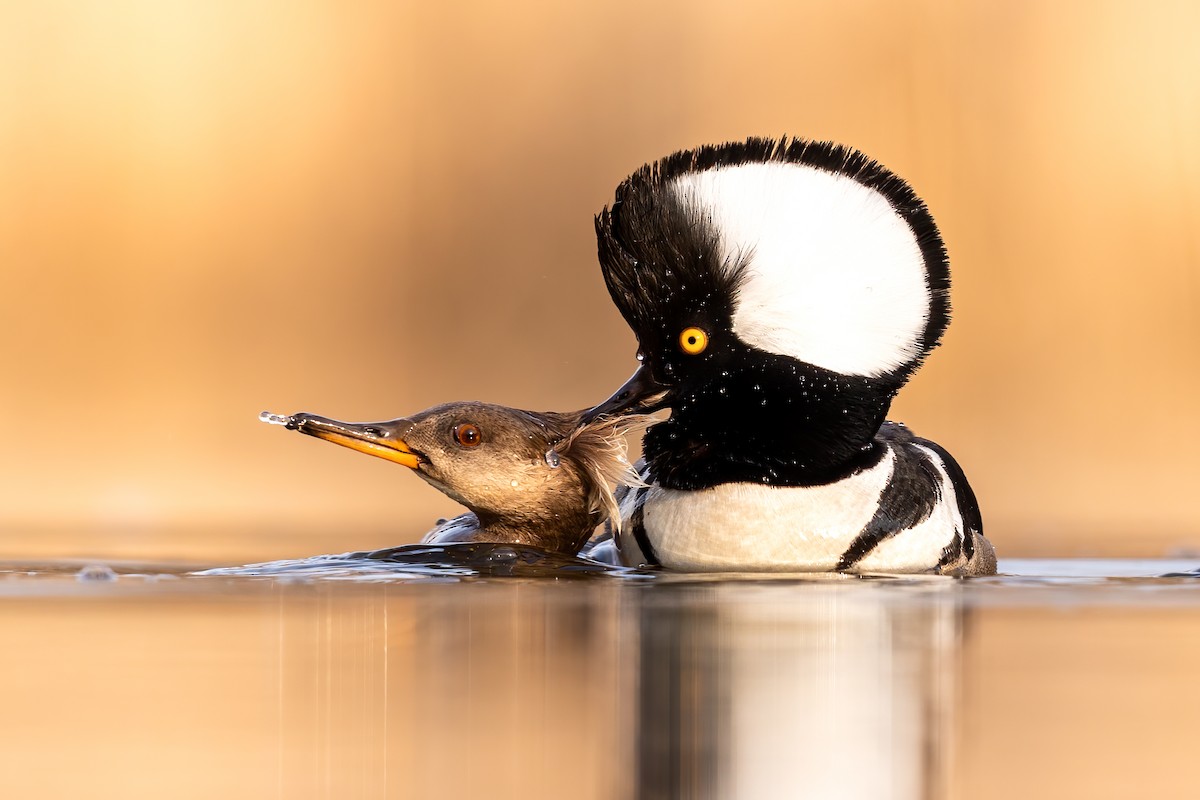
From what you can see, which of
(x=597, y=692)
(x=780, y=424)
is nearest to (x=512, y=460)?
(x=780, y=424)

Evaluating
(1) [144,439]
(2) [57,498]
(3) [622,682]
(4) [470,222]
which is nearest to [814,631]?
(3) [622,682]

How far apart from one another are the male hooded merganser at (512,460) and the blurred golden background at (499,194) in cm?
907

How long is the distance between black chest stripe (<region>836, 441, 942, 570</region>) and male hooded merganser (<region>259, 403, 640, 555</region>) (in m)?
1.03

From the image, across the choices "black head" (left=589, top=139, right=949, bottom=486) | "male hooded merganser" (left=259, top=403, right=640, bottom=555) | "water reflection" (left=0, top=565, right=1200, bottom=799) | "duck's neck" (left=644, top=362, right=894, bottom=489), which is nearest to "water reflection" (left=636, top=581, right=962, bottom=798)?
"water reflection" (left=0, top=565, right=1200, bottom=799)

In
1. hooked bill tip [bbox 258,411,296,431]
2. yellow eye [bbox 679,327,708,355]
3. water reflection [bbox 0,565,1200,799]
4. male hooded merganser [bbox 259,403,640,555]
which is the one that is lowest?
water reflection [bbox 0,565,1200,799]

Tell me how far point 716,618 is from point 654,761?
82.5 inches

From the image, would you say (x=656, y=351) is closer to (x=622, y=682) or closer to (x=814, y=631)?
(x=814, y=631)

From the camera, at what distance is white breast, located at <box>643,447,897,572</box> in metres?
7.67

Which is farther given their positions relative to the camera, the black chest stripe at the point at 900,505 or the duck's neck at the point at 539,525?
the duck's neck at the point at 539,525

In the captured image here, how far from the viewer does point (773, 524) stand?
25.2ft

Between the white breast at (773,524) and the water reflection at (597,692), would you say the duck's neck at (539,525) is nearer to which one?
the white breast at (773,524)

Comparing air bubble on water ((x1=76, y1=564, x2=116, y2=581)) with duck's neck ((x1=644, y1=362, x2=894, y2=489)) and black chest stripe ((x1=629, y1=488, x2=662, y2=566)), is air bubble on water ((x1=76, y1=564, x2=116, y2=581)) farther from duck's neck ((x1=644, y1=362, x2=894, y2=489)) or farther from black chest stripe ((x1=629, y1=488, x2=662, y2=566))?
duck's neck ((x1=644, y1=362, x2=894, y2=489))

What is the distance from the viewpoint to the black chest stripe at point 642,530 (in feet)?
26.2

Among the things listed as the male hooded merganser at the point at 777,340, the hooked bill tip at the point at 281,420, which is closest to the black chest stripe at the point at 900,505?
the male hooded merganser at the point at 777,340
